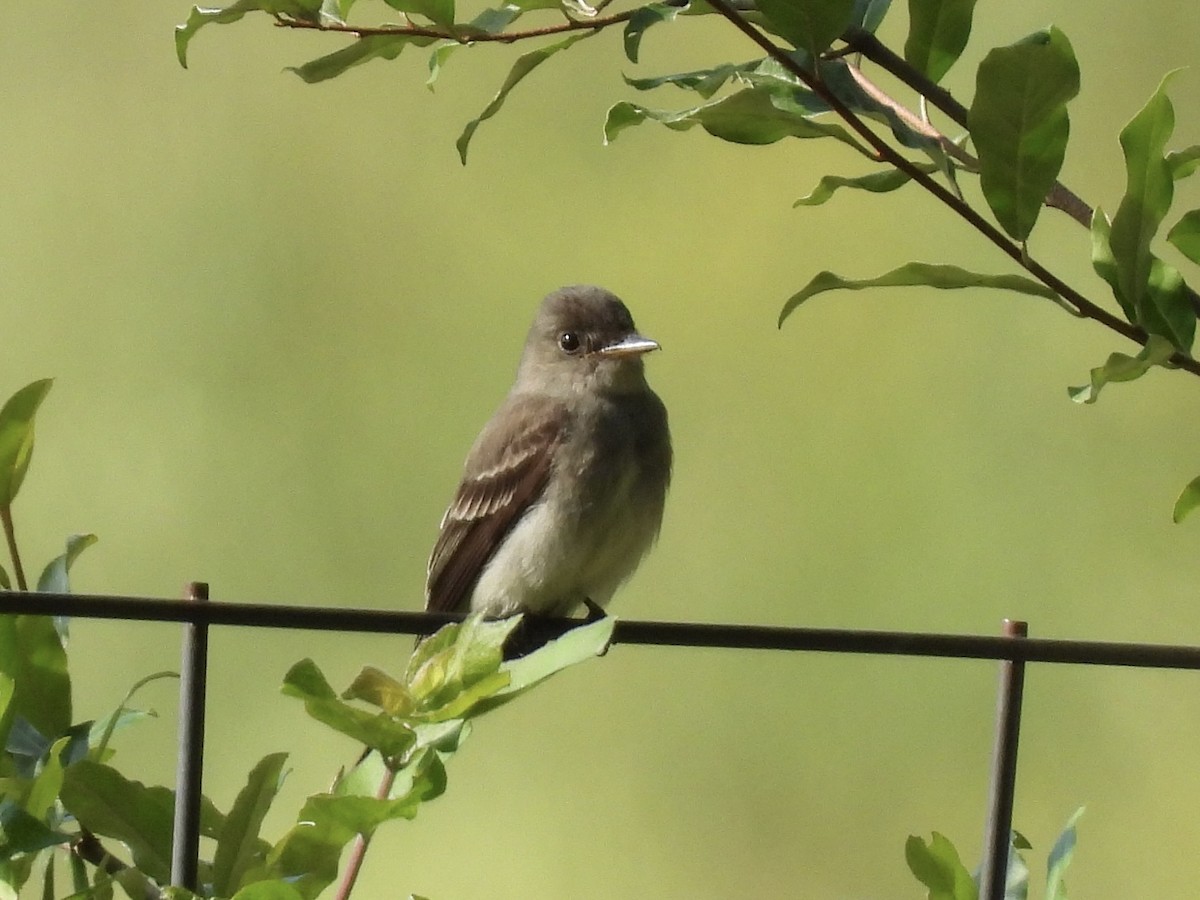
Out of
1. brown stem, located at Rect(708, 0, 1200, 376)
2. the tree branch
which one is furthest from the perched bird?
brown stem, located at Rect(708, 0, 1200, 376)

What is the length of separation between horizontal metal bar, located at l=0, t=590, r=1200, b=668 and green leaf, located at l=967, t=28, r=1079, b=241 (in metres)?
0.24

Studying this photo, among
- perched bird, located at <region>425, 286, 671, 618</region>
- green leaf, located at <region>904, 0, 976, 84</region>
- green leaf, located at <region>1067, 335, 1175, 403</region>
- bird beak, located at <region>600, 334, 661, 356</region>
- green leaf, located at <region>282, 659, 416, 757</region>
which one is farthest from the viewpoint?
bird beak, located at <region>600, 334, 661, 356</region>

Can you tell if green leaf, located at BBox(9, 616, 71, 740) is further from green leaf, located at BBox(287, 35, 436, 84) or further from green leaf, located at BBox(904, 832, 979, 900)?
green leaf, located at BBox(904, 832, 979, 900)

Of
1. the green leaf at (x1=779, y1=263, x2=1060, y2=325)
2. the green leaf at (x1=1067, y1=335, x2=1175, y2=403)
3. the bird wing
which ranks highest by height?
the green leaf at (x1=779, y1=263, x2=1060, y2=325)

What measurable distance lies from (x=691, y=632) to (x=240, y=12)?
0.48 metres

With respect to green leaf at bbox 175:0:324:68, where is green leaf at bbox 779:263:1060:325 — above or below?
below

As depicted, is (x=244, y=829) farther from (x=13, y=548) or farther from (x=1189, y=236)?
(x=1189, y=236)

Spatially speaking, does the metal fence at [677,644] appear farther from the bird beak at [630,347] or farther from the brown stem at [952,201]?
the bird beak at [630,347]

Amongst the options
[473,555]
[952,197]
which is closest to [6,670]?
[952,197]

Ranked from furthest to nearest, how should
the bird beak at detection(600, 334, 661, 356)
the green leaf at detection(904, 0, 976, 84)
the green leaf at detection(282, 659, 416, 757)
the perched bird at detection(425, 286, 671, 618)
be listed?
the bird beak at detection(600, 334, 661, 356)
the perched bird at detection(425, 286, 671, 618)
the green leaf at detection(904, 0, 976, 84)
the green leaf at detection(282, 659, 416, 757)

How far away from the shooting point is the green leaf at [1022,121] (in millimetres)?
827

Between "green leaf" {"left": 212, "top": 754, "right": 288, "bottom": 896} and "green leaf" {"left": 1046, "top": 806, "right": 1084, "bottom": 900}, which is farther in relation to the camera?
"green leaf" {"left": 1046, "top": 806, "right": 1084, "bottom": 900}

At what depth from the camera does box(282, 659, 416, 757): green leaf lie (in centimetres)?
70

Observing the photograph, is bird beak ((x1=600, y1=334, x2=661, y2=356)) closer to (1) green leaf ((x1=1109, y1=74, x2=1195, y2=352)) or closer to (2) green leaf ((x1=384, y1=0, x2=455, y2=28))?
(2) green leaf ((x1=384, y1=0, x2=455, y2=28))
